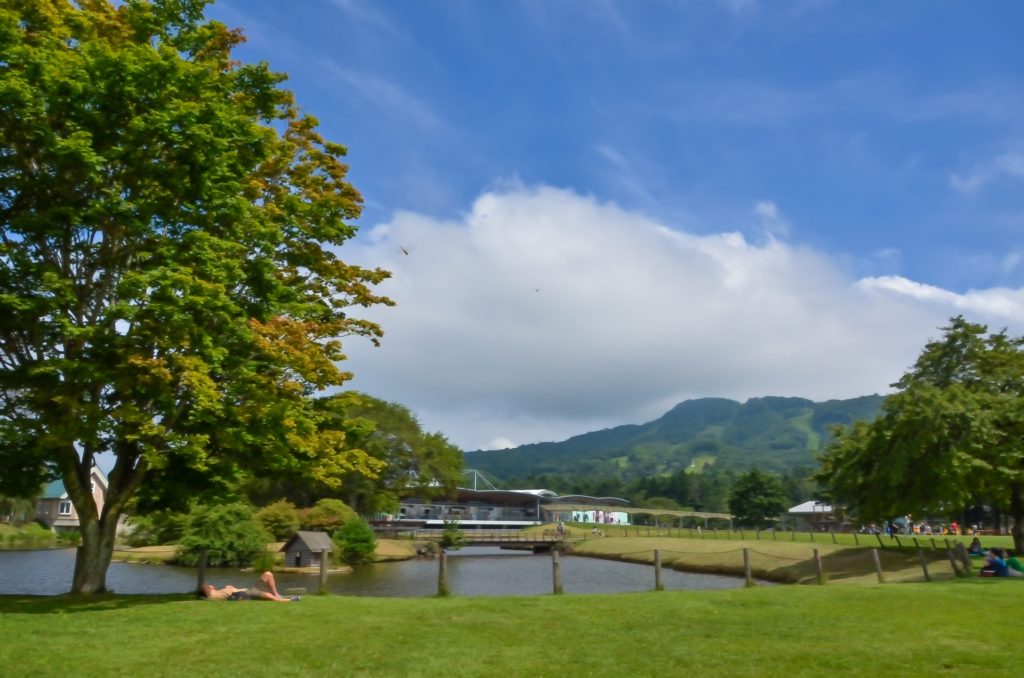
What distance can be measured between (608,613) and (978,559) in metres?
28.8

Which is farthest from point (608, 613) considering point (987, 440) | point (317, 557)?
point (317, 557)

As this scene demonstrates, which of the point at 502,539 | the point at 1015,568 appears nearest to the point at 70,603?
the point at 1015,568

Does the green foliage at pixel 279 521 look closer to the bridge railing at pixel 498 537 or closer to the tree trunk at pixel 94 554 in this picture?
the bridge railing at pixel 498 537

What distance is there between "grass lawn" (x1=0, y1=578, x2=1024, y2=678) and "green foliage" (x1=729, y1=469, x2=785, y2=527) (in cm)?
10529

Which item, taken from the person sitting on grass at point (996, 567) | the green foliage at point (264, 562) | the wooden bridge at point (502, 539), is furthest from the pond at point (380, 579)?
the wooden bridge at point (502, 539)

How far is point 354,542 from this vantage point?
6062cm

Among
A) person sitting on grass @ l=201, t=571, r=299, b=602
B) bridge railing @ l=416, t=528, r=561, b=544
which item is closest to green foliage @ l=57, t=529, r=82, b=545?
bridge railing @ l=416, t=528, r=561, b=544

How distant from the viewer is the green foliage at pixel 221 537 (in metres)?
53.8

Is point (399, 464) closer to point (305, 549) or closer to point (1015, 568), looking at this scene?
point (305, 549)

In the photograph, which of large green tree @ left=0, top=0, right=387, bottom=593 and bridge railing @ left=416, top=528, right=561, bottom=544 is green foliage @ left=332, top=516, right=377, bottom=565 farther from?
large green tree @ left=0, top=0, right=387, bottom=593

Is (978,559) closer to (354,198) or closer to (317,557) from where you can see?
(354,198)

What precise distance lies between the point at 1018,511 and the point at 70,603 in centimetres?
3888

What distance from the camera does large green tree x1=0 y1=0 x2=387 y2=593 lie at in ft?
54.8

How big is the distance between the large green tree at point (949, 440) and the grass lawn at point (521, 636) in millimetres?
15541
